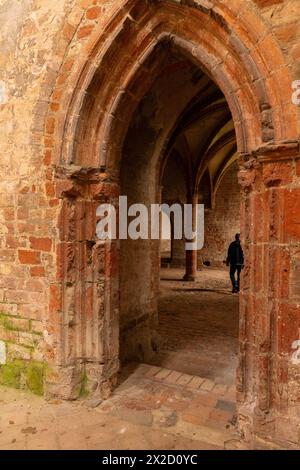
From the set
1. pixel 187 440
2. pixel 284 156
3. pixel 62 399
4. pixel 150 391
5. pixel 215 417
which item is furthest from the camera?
pixel 150 391

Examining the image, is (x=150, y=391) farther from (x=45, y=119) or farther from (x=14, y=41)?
(x=14, y=41)

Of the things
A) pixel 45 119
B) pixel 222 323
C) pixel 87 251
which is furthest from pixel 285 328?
pixel 222 323

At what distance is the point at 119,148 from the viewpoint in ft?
10.5

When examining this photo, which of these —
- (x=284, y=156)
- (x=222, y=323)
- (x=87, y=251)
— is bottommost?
(x=222, y=323)

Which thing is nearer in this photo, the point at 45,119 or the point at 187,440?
the point at 187,440

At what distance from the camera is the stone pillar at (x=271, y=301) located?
85.0 inches

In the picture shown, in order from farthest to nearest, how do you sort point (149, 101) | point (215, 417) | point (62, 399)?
point (149, 101) < point (62, 399) < point (215, 417)

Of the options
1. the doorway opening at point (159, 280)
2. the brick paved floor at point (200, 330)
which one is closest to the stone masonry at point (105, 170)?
the doorway opening at point (159, 280)

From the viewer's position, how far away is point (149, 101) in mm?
3924

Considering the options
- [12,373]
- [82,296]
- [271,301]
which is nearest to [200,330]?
[82,296]

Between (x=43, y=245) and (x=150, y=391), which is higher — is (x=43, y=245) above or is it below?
above

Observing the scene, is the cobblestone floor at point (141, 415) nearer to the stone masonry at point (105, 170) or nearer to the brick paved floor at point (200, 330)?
the brick paved floor at point (200, 330)

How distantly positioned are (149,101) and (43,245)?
7.36 ft

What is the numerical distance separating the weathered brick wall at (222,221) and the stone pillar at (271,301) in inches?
477
